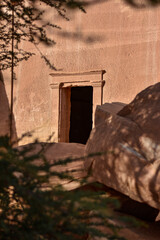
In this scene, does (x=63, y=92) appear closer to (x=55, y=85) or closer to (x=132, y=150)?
(x=55, y=85)

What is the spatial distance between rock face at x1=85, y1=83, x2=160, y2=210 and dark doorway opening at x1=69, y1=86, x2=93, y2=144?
8642mm

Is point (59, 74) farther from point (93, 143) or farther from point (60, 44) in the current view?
point (93, 143)

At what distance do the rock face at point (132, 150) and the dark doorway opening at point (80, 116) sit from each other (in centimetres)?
864

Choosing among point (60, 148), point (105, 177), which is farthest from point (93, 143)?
point (60, 148)

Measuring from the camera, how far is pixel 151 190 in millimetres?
4203

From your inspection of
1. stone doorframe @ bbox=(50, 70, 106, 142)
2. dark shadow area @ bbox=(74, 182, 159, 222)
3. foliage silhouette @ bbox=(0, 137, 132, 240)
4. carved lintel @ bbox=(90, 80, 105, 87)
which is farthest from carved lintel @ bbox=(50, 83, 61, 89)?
foliage silhouette @ bbox=(0, 137, 132, 240)

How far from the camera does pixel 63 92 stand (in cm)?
1060

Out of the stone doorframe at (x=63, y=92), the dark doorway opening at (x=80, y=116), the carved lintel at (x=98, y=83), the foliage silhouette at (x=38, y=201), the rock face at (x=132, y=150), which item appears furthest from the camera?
the dark doorway opening at (x=80, y=116)

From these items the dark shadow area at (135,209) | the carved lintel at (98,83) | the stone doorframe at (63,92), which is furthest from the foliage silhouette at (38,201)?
the stone doorframe at (63,92)

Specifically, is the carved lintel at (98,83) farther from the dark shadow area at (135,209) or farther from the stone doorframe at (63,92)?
the dark shadow area at (135,209)

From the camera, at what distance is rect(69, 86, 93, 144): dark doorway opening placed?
14127 mm

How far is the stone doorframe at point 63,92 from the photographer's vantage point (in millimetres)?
10016

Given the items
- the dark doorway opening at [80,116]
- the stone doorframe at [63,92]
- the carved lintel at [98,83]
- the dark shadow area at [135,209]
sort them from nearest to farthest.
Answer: the dark shadow area at [135,209] < the carved lintel at [98,83] < the stone doorframe at [63,92] < the dark doorway opening at [80,116]

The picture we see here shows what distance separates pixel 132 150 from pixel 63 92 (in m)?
6.29
